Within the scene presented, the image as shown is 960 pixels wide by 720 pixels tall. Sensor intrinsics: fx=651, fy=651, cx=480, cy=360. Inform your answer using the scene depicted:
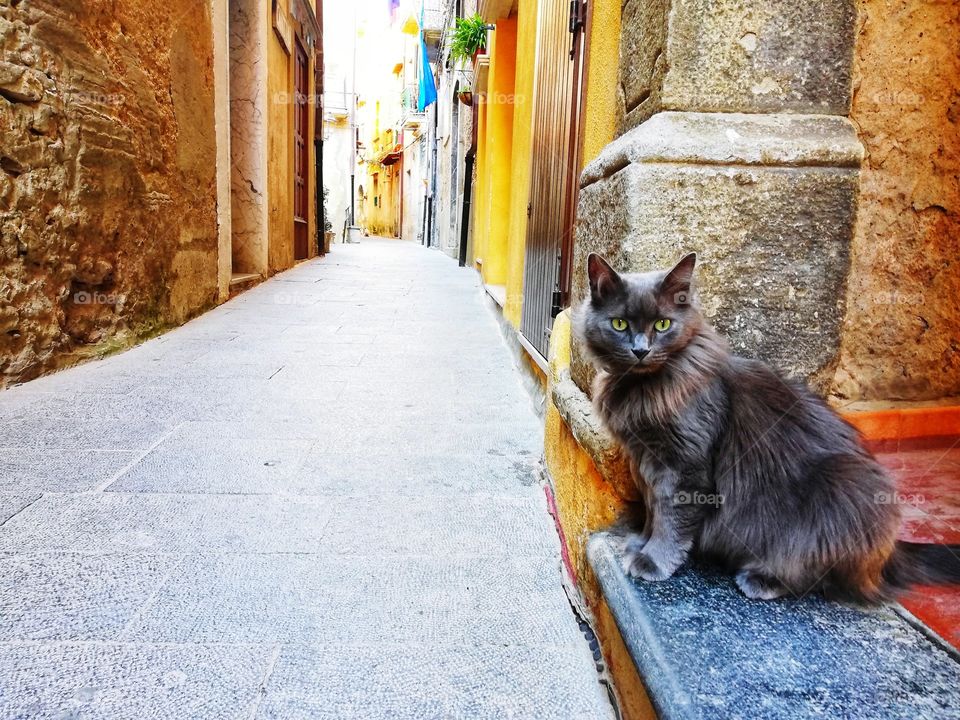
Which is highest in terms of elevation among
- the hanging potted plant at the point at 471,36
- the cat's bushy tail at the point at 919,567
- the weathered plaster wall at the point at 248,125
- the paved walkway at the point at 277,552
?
the hanging potted plant at the point at 471,36

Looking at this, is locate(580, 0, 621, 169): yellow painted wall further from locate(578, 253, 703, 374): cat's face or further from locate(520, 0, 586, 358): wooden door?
locate(578, 253, 703, 374): cat's face

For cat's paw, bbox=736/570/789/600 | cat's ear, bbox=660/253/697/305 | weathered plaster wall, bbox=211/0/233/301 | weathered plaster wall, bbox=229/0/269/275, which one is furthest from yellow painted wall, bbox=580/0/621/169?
weathered plaster wall, bbox=229/0/269/275

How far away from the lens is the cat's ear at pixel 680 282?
1.41 metres

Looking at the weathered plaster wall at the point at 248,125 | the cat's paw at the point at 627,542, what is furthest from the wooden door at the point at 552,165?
the weathered plaster wall at the point at 248,125

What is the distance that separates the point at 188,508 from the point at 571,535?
55.4 inches

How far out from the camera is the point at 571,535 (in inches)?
85.3

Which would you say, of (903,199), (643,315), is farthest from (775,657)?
(903,199)

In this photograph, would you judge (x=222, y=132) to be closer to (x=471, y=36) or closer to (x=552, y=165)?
(x=471, y=36)

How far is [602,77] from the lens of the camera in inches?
90.4

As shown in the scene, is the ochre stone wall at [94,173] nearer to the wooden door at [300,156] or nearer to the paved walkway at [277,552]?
the paved walkway at [277,552]

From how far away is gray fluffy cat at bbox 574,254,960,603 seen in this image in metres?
1.31

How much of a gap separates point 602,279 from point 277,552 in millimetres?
1423

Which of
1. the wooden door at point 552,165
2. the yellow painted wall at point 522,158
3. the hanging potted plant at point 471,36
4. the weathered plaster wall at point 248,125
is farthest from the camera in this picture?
the hanging potted plant at point 471,36

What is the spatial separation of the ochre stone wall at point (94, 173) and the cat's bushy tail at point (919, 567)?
4.08 metres
